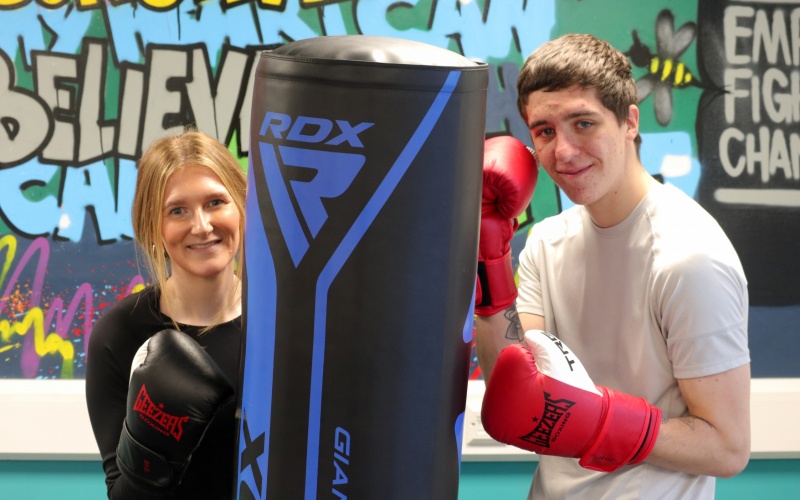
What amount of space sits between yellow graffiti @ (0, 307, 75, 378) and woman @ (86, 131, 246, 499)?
36.3 inches

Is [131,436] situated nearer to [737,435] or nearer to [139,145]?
[737,435]

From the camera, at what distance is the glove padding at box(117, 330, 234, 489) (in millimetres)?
1253

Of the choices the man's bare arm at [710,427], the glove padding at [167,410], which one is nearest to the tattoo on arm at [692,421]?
the man's bare arm at [710,427]

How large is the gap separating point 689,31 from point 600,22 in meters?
0.27

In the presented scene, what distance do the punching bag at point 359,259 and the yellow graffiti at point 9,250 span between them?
157 cm

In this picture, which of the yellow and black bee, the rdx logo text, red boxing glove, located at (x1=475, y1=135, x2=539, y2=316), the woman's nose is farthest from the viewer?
the yellow and black bee

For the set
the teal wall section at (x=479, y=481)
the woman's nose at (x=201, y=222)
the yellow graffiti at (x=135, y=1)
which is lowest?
the teal wall section at (x=479, y=481)

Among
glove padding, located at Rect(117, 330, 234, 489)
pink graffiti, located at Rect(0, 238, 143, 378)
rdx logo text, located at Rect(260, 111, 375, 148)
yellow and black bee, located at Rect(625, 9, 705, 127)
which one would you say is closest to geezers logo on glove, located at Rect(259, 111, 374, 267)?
rdx logo text, located at Rect(260, 111, 375, 148)

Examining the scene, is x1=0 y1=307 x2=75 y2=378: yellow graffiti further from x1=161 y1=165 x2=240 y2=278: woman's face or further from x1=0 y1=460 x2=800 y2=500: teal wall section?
x1=161 y1=165 x2=240 y2=278: woman's face

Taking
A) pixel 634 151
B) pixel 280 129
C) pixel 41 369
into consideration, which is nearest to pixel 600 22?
pixel 634 151

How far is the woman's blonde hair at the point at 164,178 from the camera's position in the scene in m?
1.49

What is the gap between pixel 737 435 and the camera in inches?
49.9

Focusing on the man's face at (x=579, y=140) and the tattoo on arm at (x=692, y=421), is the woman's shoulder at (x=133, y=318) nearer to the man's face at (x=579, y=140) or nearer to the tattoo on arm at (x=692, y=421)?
the man's face at (x=579, y=140)

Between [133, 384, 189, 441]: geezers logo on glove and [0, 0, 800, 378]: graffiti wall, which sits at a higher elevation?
[0, 0, 800, 378]: graffiti wall
